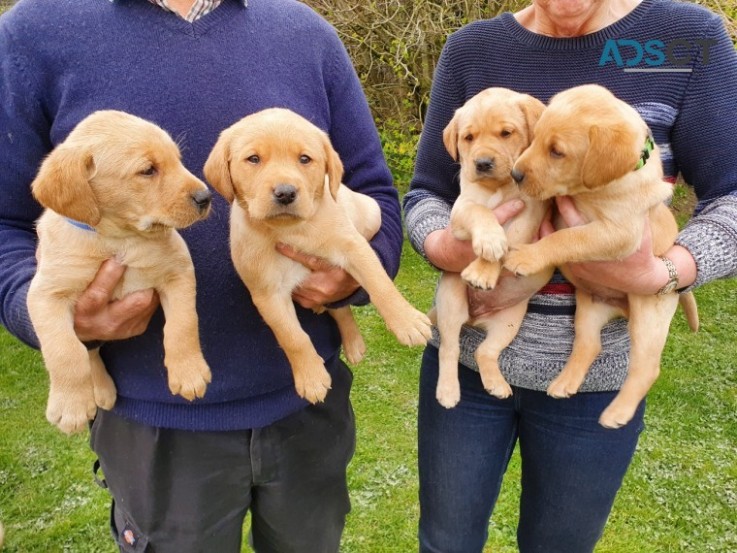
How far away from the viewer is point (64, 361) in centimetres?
Answer: 192

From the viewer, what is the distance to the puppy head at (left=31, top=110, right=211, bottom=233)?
Result: 182 cm

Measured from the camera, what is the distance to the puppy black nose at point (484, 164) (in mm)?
2363

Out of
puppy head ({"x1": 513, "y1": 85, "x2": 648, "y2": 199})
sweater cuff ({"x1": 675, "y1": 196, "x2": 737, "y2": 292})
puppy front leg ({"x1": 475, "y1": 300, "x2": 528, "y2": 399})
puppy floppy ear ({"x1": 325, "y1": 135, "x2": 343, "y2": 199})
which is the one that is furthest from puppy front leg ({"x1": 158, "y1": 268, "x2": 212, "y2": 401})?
sweater cuff ({"x1": 675, "y1": 196, "x2": 737, "y2": 292})

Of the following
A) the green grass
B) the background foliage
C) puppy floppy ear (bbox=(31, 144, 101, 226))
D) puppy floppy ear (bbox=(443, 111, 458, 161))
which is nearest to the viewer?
puppy floppy ear (bbox=(31, 144, 101, 226))

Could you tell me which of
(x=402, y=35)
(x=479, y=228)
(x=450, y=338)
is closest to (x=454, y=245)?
(x=479, y=228)

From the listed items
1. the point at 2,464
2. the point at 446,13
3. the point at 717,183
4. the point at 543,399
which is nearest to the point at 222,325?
the point at 543,399

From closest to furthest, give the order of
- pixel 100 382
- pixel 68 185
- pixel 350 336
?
pixel 68 185 → pixel 100 382 → pixel 350 336

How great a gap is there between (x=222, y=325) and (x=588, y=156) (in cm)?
136

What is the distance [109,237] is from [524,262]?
4.47ft

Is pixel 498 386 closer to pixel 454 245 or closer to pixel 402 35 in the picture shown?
pixel 454 245

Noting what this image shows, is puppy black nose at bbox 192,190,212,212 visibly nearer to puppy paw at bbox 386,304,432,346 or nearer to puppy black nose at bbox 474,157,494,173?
puppy paw at bbox 386,304,432,346

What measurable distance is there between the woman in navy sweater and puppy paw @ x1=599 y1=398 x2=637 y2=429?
56mm

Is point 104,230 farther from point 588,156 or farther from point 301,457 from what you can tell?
point 588,156

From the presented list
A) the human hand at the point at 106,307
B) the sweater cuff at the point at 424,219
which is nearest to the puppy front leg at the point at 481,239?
Answer: the sweater cuff at the point at 424,219
